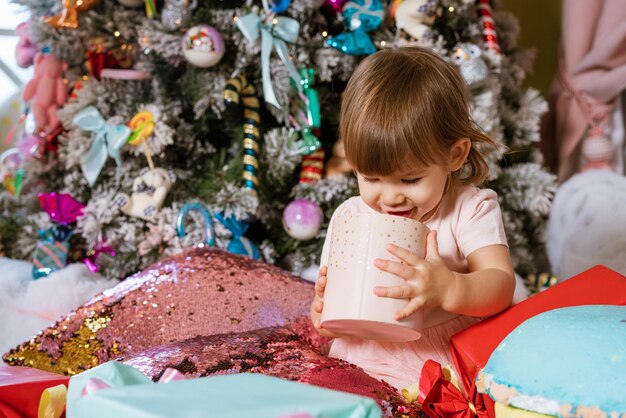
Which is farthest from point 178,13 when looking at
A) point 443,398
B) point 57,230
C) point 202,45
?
point 443,398

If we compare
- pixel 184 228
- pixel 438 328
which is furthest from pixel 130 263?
pixel 438 328

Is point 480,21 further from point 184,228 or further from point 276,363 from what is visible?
point 276,363

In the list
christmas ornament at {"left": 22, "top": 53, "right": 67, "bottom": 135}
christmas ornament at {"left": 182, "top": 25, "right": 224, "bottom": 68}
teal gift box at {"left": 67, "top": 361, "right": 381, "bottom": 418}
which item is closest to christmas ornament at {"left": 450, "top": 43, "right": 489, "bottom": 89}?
christmas ornament at {"left": 182, "top": 25, "right": 224, "bottom": 68}

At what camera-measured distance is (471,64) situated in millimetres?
1596

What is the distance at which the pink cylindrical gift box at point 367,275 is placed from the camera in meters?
0.79

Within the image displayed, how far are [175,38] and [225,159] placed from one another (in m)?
0.32

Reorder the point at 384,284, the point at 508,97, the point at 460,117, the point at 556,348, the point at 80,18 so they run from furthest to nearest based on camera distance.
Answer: the point at 508,97, the point at 80,18, the point at 460,117, the point at 384,284, the point at 556,348

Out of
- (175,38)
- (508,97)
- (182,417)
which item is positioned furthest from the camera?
(508,97)

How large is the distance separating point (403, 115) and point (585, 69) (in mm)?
1257

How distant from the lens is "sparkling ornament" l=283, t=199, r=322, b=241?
63.4 inches

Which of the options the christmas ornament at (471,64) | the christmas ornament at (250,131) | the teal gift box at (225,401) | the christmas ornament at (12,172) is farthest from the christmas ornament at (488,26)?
the teal gift box at (225,401)

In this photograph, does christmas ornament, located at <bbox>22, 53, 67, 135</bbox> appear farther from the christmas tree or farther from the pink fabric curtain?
the pink fabric curtain

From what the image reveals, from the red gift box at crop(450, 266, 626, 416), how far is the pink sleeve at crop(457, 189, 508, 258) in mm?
100

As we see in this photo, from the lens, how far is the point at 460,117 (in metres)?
0.93
